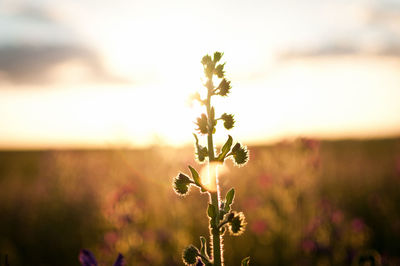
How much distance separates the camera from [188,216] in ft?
31.5

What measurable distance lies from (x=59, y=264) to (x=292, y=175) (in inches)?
232

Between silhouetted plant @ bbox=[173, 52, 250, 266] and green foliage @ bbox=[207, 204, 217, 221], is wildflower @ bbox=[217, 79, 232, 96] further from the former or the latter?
green foliage @ bbox=[207, 204, 217, 221]

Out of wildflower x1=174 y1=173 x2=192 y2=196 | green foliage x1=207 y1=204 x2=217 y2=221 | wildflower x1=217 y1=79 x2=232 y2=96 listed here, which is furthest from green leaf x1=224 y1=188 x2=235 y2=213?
wildflower x1=217 y1=79 x2=232 y2=96

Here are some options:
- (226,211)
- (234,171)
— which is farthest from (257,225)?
(234,171)

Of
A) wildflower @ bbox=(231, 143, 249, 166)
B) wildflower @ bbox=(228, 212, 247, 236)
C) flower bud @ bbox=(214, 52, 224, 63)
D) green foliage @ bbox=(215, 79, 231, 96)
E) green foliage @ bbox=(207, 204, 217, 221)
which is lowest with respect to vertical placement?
wildflower @ bbox=(228, 212, 247, 236)

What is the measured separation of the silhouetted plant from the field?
123 millimetres

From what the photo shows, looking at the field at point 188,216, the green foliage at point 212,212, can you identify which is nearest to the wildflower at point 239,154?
the field at point 188,216

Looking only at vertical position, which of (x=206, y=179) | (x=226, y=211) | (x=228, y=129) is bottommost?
(x=226, y=211)

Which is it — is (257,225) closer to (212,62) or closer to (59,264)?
(59,264)

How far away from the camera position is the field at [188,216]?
6.26 meters

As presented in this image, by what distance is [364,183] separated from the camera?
16.7 meters

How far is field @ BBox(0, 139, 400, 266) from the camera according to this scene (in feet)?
20.5

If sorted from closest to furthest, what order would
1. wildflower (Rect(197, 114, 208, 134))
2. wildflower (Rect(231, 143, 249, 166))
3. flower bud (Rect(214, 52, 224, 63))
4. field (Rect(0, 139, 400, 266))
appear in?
wildflower (Rect(197, 114, 208, 134)) < flower bud (Rect(214, 52, 224, 63)) < wildflower (Rect(231, 143, 249, 166)) < field (Rect(0, 139, 400, 266))

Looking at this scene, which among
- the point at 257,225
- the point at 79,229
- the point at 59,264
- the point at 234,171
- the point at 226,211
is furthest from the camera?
the point at 234,171
